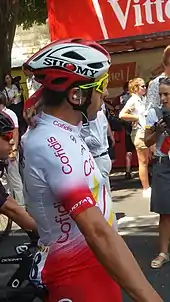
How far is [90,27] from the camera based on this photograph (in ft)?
33.1

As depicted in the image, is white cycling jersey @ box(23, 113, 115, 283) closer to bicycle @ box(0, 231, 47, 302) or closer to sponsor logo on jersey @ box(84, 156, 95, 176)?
sponsor logo on jersey @ box(84, 156, 95, 176)

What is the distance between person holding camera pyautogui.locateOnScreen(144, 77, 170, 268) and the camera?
551cm

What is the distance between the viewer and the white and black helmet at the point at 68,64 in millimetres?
2223

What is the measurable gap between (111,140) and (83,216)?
218 inches

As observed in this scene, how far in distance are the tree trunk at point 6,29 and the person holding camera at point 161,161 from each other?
7351 millimetres

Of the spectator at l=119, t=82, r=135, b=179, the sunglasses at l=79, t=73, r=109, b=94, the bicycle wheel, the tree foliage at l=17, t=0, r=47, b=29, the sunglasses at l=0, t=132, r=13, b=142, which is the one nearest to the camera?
the sunglasses at l=79, t=73, r=109, b=94

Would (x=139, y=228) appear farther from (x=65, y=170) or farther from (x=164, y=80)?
(x=65, y=170)

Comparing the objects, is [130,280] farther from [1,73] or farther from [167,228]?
[1,73]

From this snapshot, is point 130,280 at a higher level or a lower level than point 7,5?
lower

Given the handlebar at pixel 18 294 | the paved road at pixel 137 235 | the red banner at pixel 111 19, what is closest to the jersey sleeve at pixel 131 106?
the red banner at pixel 111 19

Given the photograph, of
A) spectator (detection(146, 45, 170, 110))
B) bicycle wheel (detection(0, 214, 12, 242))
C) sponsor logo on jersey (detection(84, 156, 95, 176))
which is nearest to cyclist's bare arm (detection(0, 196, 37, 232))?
sponsor logo on jersey (detection(84, 156, 95, 176))

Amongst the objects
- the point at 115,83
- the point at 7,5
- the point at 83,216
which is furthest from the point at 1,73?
the point at 83,216

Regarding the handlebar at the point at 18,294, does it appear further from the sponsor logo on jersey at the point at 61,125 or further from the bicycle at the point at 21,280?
the sponsor logo on jersey at the point at 61,125

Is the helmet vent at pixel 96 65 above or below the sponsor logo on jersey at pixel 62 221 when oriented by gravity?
above
